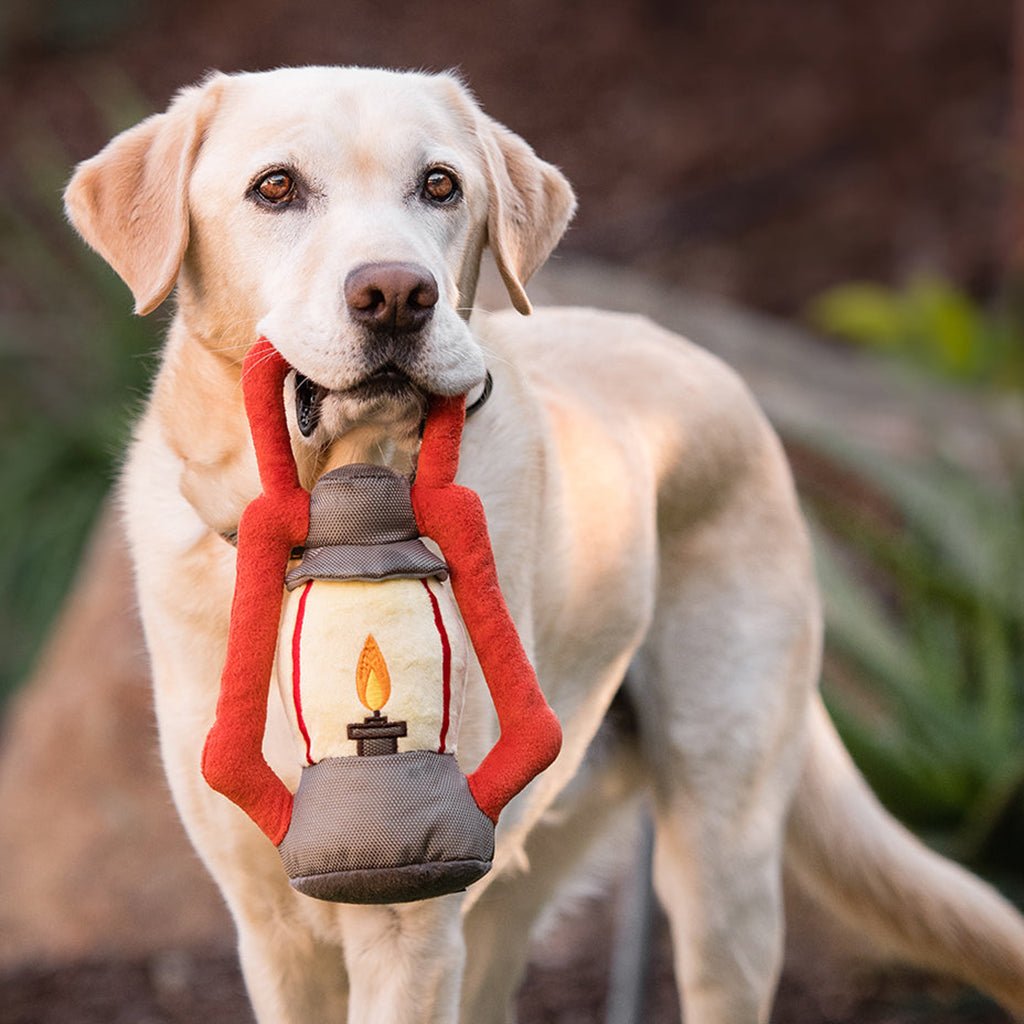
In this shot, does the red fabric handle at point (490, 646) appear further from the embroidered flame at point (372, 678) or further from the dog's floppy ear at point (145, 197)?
the dog's floppy ear at point (145, 197)

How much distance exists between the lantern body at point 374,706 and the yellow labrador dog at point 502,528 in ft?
0.72

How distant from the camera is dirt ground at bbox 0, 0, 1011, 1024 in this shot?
36.8 feet

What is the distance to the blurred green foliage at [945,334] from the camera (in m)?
7.38

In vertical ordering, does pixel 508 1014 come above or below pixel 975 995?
above

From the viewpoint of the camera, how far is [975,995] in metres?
4.16

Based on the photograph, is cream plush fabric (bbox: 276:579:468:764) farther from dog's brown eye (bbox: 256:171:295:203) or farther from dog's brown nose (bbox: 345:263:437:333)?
dog's brown eye (bbox: 256:171:295:203)

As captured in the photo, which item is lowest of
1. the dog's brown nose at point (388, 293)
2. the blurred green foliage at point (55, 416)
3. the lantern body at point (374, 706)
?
the blurred green foliage at point (55, 416)

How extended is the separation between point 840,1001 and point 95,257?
477 centimetres

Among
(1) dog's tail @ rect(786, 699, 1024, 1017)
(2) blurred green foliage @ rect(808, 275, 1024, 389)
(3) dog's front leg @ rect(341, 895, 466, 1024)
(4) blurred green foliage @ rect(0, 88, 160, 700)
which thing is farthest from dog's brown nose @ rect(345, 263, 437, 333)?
(2) blurred green foliage @ rect(808, 275, 1024, 389)

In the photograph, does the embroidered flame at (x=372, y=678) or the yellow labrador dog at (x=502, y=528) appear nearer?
the embroidered flame at (x=372, y=678)

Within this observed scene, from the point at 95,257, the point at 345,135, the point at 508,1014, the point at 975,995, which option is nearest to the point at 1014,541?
the point at 975,995

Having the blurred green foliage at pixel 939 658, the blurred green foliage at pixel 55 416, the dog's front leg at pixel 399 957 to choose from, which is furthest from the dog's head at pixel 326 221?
the blurred green foliage at pixel 55 416

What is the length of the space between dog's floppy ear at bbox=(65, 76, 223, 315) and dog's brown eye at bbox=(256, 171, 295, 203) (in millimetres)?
141

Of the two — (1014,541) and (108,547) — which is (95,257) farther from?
(1014,541)
